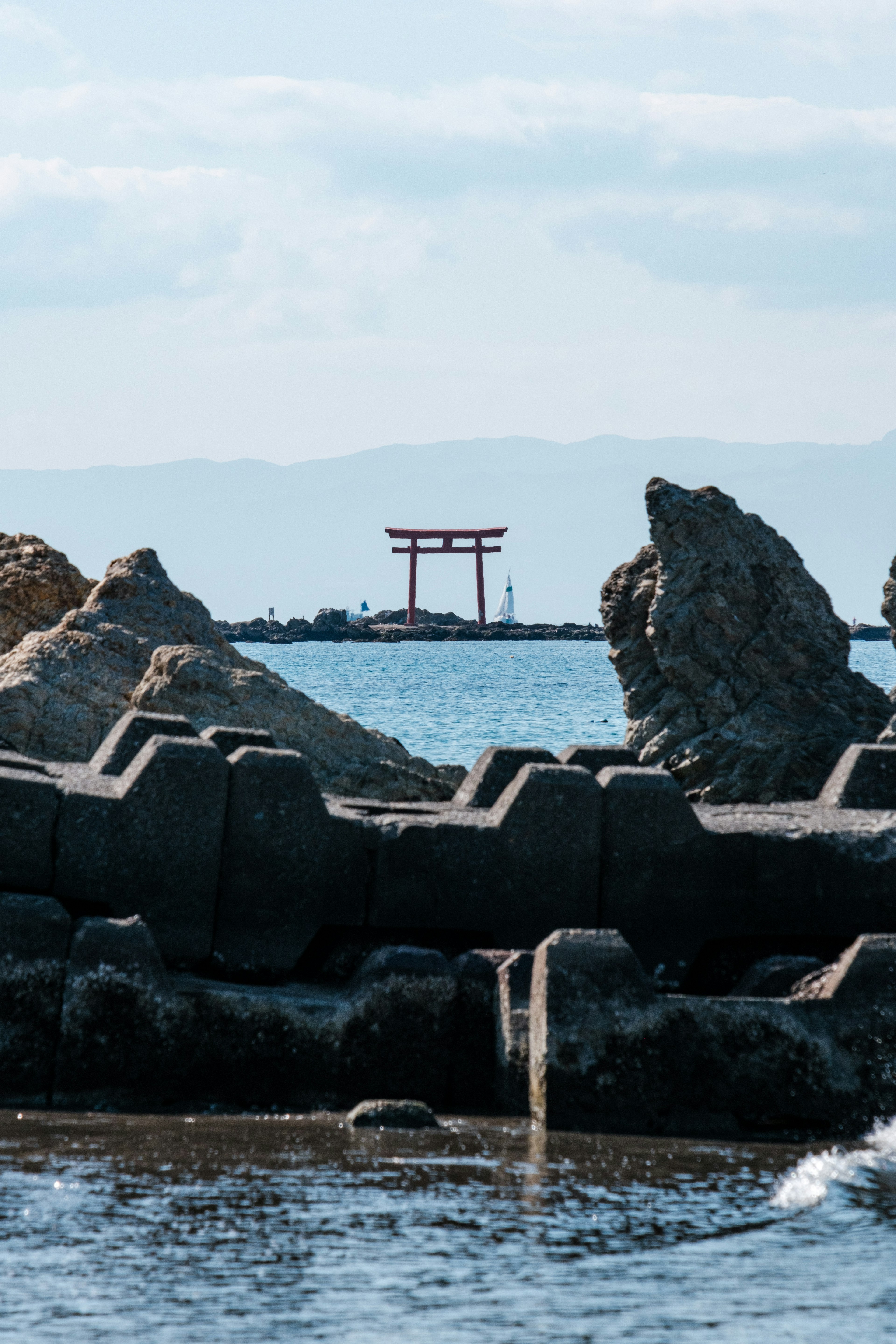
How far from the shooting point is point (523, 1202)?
475 cm

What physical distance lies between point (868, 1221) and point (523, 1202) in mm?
1081

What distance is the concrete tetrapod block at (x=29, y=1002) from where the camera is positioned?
18.3 ft

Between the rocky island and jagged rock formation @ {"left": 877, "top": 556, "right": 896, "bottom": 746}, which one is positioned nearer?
the rocky island

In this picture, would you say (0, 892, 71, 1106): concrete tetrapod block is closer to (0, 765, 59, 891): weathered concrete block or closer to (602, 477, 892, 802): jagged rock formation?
(0, 765, 59, 891): weathered concrete block

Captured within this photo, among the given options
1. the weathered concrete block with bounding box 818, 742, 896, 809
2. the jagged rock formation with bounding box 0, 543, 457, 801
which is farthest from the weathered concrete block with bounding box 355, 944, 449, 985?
the jagged rock formation with bounding box 0, 543, 457, 801

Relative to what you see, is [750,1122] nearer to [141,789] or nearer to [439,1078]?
[439,1078]

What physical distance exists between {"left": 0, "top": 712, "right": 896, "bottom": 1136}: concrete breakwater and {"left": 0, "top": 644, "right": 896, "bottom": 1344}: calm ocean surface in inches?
7.8

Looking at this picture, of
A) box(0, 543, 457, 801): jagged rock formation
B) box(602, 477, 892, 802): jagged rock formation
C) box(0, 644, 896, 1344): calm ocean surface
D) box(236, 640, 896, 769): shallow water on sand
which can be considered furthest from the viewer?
box(236, 640, 896, 769): shallow water on sand

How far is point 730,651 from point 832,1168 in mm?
8957

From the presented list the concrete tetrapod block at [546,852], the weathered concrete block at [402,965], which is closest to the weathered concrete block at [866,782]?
the concrete tetrapod block at [546,852]

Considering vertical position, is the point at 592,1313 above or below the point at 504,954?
below

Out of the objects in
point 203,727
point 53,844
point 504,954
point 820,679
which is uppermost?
point 820,679

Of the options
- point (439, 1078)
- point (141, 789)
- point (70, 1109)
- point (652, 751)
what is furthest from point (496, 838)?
point (652, 751)

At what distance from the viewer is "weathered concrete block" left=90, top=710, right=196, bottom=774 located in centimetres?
682
